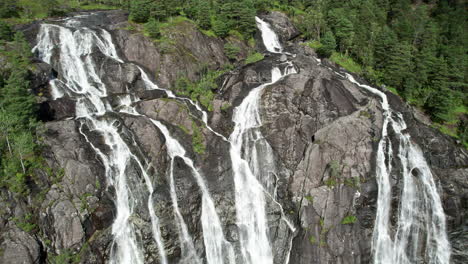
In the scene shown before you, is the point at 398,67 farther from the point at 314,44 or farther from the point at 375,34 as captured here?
the point at 314,44

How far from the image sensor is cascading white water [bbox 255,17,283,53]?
213 feet

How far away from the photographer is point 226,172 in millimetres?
35250

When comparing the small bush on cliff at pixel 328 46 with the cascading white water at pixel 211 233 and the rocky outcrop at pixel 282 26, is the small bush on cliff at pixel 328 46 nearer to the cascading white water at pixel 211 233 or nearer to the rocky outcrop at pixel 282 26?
the rocky outcrop at pixel 282 26

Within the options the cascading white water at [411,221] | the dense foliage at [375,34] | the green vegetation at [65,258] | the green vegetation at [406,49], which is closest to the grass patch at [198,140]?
the green vegetation at [65,258]

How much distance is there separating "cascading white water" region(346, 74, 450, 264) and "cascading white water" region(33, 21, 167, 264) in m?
25.6

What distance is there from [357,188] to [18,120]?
39692 mm

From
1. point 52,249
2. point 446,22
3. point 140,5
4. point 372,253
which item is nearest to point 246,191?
point 372,253

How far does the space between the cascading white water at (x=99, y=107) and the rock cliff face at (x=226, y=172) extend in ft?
1.95

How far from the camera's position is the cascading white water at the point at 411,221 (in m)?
32.8

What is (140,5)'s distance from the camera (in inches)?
2206

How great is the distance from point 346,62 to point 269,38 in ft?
60.9

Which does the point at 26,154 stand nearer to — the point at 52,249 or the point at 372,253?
the point at 52,249

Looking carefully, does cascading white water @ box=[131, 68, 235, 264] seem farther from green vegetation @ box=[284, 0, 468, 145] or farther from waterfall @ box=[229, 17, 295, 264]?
green vegetation @ box=[284, 0, 468, 145]

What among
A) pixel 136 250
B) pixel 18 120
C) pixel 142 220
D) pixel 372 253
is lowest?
pixel 372 253
